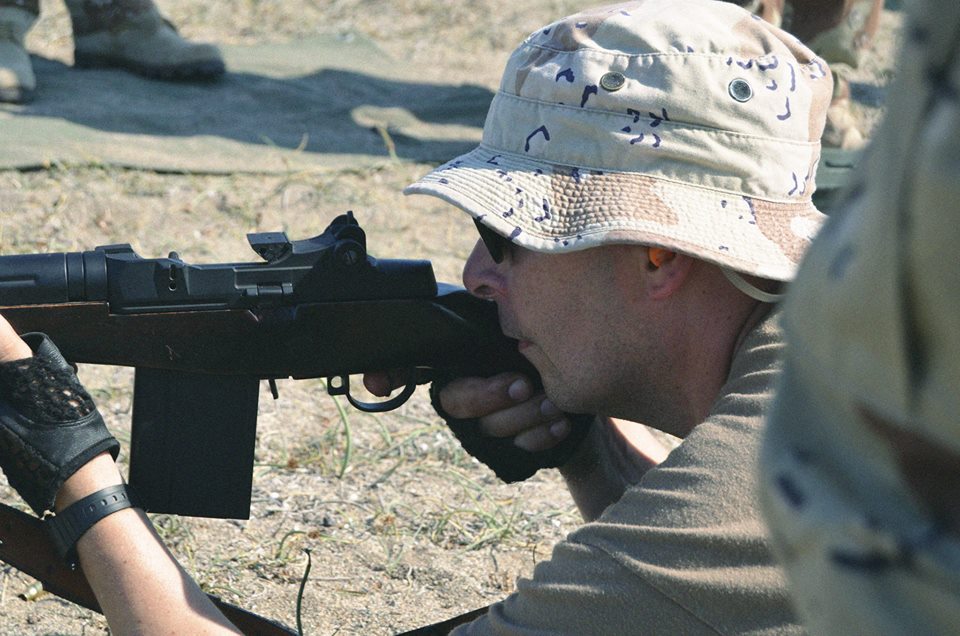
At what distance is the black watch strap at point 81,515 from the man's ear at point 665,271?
0.95m

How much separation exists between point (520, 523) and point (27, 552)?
4.73 ft

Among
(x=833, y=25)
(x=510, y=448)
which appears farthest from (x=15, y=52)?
(x=510, y=448)

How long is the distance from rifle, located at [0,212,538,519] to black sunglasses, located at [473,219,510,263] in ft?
1.05

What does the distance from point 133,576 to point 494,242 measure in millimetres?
817

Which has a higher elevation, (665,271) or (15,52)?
(665,271)

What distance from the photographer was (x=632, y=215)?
1.88m

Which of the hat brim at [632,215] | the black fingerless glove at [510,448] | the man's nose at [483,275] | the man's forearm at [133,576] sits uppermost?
the hat brim at [632,215]

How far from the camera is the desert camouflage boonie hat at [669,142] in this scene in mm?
1910

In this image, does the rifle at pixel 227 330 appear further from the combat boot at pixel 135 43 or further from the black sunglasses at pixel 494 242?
the combat boot at pixel 135 43

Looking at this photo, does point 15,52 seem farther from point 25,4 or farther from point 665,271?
point 665,271

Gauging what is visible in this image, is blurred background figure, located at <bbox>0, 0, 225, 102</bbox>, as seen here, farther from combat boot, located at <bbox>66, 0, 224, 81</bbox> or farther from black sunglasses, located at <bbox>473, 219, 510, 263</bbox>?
black sunglasses, located at <bbox>473, 219, 510, 263</bbox>

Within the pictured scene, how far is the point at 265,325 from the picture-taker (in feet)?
7.58

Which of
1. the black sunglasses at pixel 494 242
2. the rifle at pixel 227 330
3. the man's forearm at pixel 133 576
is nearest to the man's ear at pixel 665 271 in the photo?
the black sunglasses at pixel 494 242

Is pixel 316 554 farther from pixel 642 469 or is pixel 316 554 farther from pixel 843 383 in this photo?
pixel 843 383
